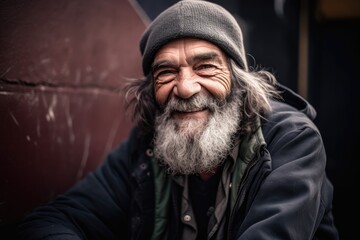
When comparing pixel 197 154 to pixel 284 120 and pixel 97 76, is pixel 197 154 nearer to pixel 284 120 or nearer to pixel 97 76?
pixel 284 120

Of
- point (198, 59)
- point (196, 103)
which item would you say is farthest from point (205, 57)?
point (196, 103)

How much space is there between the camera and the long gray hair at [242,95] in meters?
2.21

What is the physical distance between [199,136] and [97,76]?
122 cm

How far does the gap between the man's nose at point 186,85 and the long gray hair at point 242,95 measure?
28 cm

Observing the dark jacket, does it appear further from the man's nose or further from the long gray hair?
the man's nose

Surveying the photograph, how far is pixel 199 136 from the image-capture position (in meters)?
2.12

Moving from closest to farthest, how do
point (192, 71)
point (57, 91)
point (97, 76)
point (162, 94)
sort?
point (192, 71) < point (162, 94) < point (57, 91) < point (97, 76)

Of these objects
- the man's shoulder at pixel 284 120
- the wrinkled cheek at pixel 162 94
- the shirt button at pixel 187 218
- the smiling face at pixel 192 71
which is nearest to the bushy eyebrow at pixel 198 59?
the smiling face at pixel 192 71

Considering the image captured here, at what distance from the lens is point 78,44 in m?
2.66

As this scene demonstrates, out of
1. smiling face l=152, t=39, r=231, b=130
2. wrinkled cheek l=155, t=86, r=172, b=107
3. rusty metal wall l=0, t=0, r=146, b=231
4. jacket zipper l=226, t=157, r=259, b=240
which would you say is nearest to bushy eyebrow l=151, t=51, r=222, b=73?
smiling face l=152, t=39, r=231, b=130

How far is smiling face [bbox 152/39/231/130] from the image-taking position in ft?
6.92

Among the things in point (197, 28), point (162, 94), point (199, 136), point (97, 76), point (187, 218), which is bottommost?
point (187, 218)

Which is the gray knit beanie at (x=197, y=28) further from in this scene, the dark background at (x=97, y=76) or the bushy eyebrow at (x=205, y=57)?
the dark background at (x=97, y=76)

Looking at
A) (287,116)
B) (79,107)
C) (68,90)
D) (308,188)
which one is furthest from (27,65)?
(308,188)
